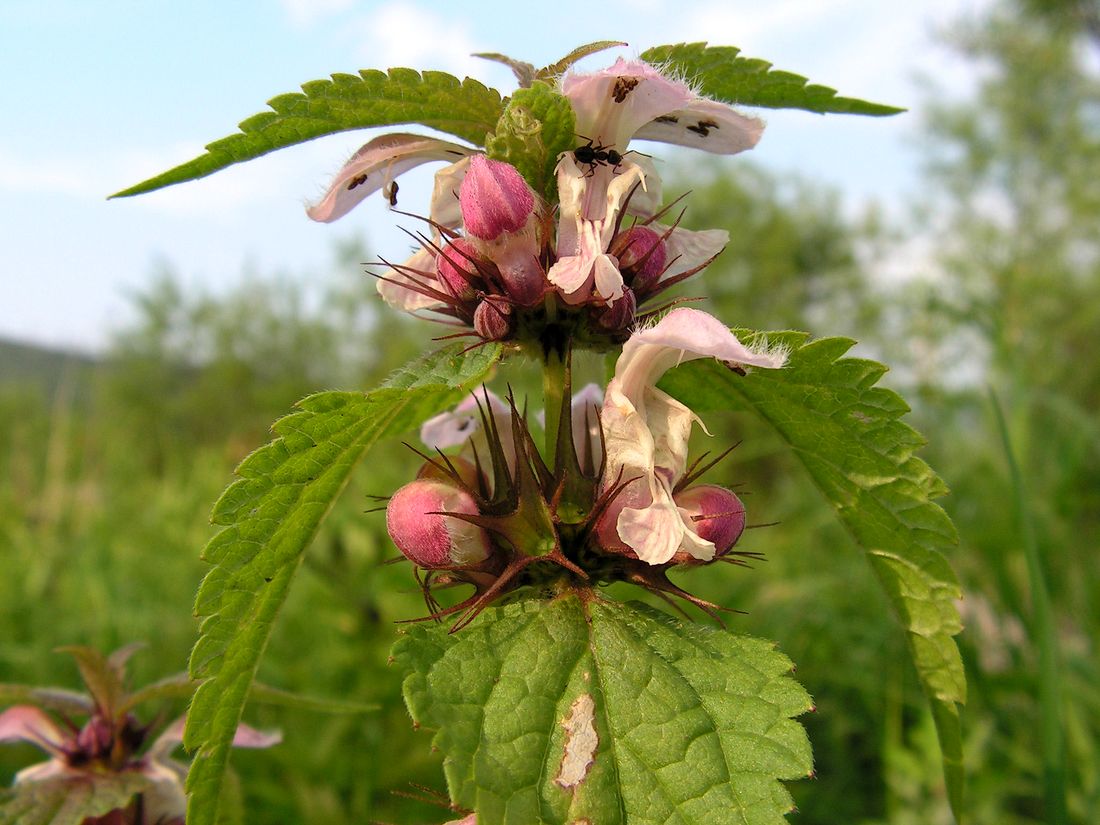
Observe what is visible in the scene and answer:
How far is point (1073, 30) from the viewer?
14570 millimetres

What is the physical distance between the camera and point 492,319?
80 cm

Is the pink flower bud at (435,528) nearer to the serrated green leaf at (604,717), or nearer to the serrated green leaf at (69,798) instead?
the serrated green leaf at (604,717)

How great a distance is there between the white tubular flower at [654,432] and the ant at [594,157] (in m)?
0.19

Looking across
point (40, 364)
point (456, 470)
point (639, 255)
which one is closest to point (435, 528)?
point (456, 470)

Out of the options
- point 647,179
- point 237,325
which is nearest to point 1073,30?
point 647,179

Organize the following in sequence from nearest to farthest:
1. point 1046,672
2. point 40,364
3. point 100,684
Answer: point 100,684 → point 1046,672 → point 40,364

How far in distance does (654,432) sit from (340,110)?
413mm

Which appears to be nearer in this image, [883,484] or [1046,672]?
[883,484]

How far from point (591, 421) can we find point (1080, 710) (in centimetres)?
218

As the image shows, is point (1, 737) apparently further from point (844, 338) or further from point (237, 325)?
point (237, 325)

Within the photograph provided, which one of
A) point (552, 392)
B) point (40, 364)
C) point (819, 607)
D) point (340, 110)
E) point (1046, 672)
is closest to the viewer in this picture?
point (340, 110)

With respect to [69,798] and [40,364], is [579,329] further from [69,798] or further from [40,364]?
[40,364]

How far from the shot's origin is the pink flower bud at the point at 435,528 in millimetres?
773

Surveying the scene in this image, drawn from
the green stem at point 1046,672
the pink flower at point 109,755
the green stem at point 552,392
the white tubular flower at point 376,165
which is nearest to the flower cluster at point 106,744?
the pink flower at point 109,755
